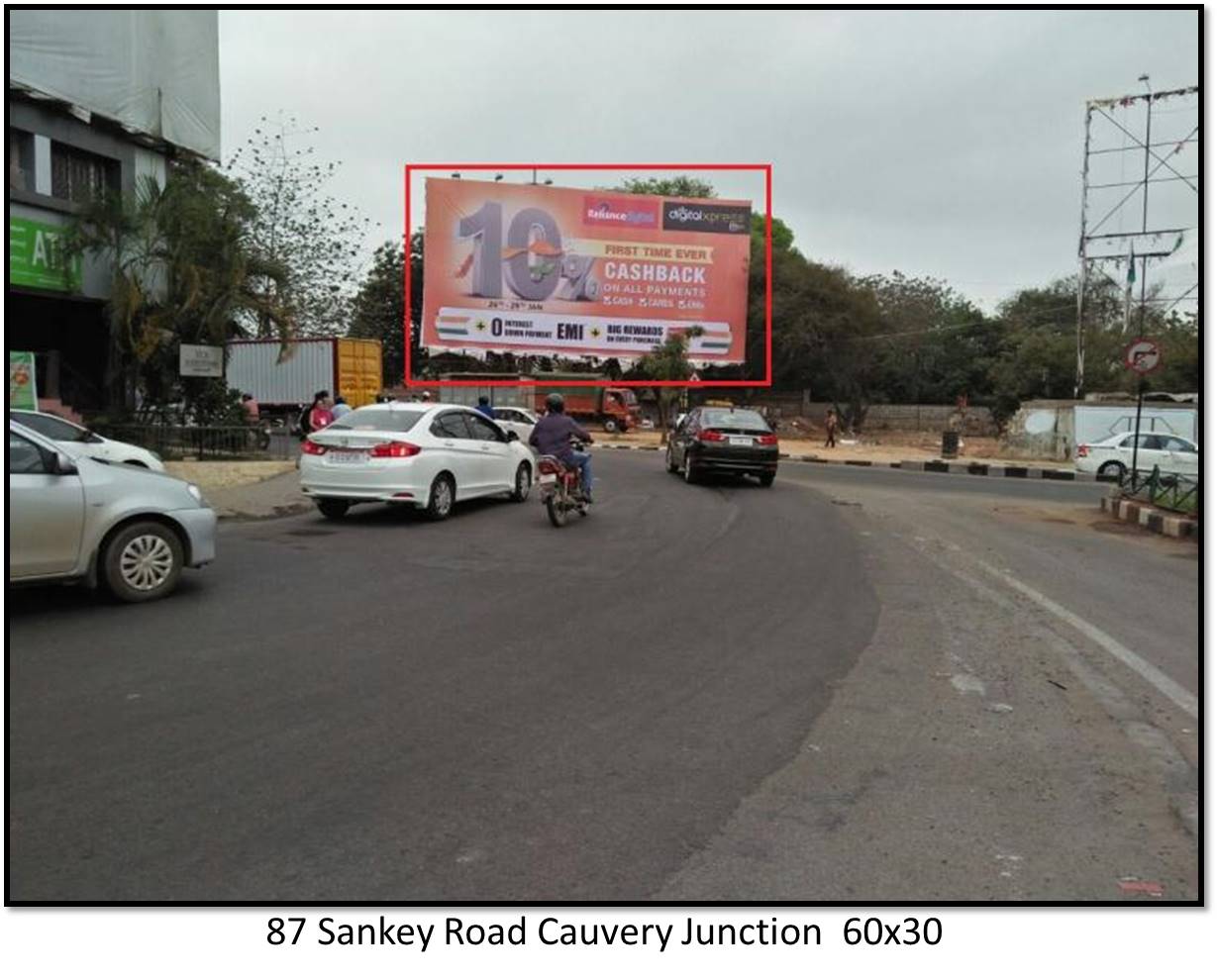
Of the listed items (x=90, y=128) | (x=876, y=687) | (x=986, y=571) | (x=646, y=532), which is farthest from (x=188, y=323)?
(x=876, y=687)

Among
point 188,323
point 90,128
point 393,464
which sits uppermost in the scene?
point 90,128

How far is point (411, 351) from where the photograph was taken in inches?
2052

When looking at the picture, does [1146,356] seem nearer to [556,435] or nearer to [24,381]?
[556,435]

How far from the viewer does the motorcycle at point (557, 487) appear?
12.2 m

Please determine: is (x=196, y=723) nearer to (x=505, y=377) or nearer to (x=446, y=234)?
(x=446, y=234)

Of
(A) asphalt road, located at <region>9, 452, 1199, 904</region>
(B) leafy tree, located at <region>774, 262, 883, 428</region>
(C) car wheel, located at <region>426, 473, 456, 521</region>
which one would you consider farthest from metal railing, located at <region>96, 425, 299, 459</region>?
(B) leafy tree, located at <region>774, 262, 883, 428</region>

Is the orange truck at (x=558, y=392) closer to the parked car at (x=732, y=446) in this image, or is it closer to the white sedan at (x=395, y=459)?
the parked car at (x=732, y=446)

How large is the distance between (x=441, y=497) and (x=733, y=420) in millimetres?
7741

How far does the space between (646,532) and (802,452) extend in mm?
22995

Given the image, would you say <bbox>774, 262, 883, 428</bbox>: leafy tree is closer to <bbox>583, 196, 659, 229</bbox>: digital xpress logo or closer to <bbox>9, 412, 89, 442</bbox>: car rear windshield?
<bbox>583, 196, 659, 229</bbox>: digital xpress logo

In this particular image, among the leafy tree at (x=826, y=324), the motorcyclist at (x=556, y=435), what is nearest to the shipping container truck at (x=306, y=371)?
the leafy tree at (x=826, y=324)

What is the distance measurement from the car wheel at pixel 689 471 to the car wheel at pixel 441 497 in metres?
6.88

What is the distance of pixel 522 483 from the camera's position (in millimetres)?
15000

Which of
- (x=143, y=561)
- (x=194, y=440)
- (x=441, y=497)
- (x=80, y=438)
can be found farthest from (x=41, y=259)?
(x=143, y=561)
